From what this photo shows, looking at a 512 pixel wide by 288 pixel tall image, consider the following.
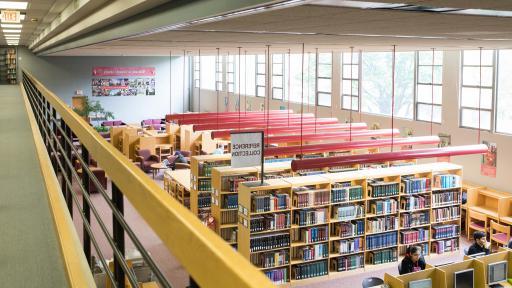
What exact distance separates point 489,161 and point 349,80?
5011mm

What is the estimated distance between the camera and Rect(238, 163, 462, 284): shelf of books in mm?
8688

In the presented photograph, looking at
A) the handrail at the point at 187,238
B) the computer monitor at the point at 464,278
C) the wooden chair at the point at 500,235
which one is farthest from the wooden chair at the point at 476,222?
the handrail at the point at 187,238

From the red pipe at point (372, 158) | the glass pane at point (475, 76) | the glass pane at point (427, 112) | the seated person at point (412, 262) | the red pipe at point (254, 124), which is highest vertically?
the glass pane at point (475, 76)

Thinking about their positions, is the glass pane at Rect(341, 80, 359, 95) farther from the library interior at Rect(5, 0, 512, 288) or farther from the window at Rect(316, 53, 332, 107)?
the window at Rect(316, 53, 332, 107)

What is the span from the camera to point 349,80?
15102 mm

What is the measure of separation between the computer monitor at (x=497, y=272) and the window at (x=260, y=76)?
530 inches

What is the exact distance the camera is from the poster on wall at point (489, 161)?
35.9ft

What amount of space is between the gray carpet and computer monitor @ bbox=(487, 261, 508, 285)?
5669 millimetres

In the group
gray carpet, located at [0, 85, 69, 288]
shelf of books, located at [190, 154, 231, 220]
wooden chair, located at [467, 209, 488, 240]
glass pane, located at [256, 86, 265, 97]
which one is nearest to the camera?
gray carpet, located at [0, 85, 69, 288]

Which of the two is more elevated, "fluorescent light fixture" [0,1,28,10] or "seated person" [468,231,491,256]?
"fluorescent light fixture" [0,1,28,10]

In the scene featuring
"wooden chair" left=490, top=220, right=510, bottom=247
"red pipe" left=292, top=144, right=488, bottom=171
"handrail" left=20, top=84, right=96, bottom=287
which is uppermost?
"handrail" left=20, top=84, right=96, bottom=287

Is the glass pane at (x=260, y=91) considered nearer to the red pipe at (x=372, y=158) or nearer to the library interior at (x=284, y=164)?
the library interior at (x=284, y=164)

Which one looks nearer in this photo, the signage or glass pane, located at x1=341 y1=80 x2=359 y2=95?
the signage

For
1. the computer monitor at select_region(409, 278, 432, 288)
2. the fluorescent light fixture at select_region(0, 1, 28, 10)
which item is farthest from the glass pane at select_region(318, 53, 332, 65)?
the fluorescent light fixture at select_region(0, 1, 28, 10)
